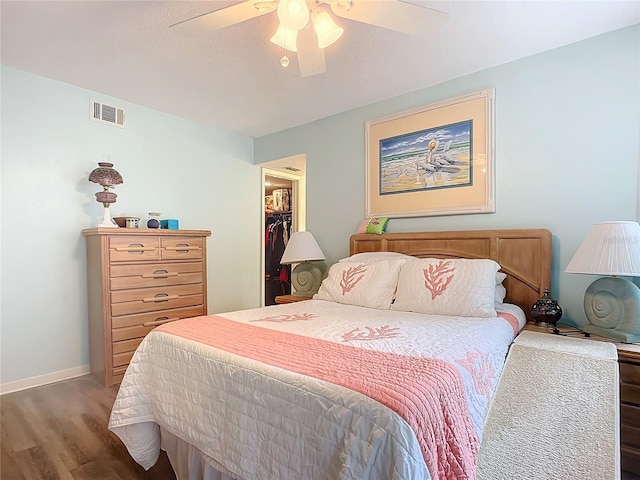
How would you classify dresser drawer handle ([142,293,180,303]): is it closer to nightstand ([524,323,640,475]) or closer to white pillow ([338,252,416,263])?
white pillow ([338,252,416,263])

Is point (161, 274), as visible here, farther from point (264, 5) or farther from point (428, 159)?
point (428, 159)

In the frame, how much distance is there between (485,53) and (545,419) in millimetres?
2272

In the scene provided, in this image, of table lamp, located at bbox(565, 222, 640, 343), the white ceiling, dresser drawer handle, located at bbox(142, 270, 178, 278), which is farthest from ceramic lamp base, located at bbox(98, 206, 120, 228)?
table lamp, located at bbox(565, 222, 640, 343)

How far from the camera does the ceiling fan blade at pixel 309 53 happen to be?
1805mm

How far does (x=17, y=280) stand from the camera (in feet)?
8.89

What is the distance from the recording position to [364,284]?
2.51 m

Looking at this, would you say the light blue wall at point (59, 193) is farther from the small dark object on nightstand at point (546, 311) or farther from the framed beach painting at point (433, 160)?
the small dark object on nightstand at point (546, 311)

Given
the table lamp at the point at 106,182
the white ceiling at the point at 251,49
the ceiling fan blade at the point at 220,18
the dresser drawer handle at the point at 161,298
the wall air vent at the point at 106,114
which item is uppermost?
the white ceiling at the point at 251,49

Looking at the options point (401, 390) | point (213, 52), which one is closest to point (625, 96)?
point (401, 390)

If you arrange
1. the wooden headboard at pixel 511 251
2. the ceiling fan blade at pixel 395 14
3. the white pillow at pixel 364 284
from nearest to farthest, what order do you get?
the ceiling fan blade at pixel 395 14 → the wooden headboard at pixel 511 251 → the white pillow at pixel 364 284

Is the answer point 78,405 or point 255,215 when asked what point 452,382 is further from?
point 255,215

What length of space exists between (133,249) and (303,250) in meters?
1.48

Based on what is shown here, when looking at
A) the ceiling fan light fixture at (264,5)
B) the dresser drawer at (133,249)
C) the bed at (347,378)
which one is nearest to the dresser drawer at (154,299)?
the dresser drawer at (133,249)

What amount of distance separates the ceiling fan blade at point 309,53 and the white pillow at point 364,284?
1376mm
